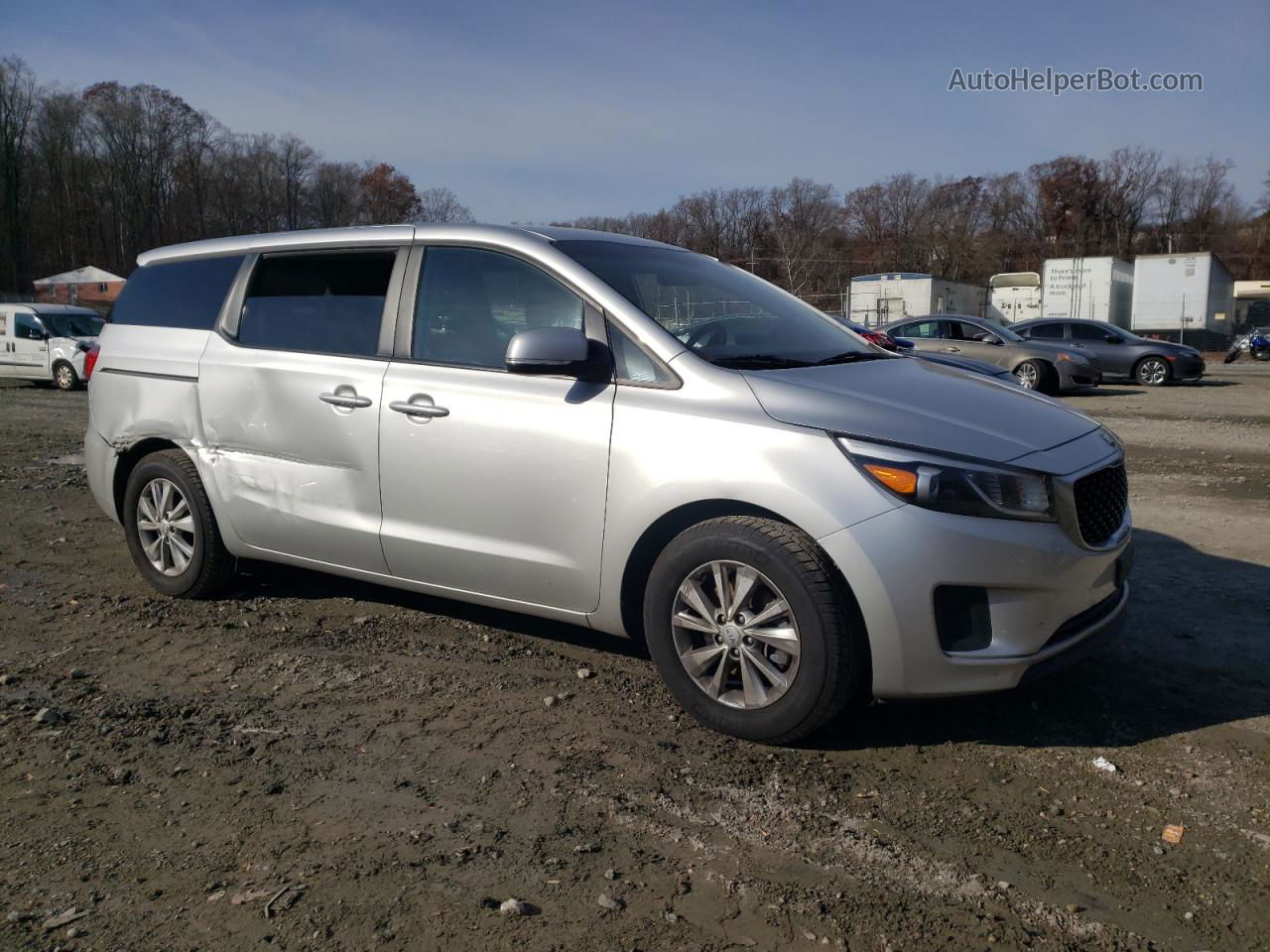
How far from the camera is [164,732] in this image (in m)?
3.65

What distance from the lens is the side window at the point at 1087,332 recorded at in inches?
856

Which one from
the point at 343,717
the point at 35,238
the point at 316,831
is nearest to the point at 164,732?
the point at 343,717

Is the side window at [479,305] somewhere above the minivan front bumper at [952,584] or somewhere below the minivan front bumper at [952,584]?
above

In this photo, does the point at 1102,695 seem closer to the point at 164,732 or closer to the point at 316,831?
the point at 316,831

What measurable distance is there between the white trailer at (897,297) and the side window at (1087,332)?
58.6 ft

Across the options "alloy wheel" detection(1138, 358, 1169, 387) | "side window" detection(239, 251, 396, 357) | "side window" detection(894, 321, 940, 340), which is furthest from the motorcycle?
"side window" detection(239, 251, 396, 357)

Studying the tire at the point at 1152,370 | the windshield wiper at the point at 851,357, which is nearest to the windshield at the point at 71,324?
the windshield wiper at the point at 851,357

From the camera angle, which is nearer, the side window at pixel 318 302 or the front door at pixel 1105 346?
the side window at pixel 318 302

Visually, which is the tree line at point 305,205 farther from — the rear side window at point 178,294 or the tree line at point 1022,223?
the rear side window at point 178,294

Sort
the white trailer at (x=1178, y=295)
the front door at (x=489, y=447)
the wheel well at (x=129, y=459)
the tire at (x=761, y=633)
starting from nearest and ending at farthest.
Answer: the tire at (x=761, y=633) → the front door at (x=489, y=447) → the wheel well at (x=129, y=459) → the white trailer at (x=1178, y=295)

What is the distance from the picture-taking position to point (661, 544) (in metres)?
3.73

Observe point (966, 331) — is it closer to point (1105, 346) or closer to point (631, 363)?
point (1105, 346)

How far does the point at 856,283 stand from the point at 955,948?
42227 millimetres

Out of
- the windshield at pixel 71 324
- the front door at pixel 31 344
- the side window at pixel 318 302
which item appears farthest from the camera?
the windshield at pixel 71 324
